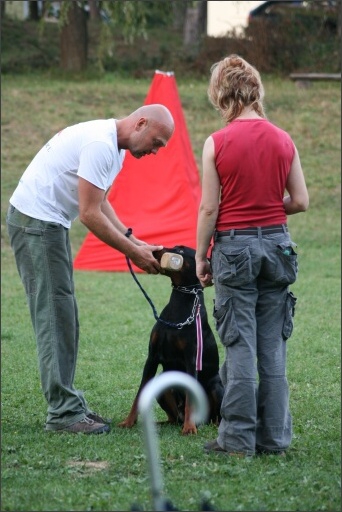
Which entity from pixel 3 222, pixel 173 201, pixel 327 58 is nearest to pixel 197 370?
pixel 173 201

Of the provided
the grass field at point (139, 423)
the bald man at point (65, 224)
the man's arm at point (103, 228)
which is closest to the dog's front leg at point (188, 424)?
the grass field at point (139, 423)

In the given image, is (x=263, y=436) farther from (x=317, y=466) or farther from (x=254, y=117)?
(x=254, y=117)

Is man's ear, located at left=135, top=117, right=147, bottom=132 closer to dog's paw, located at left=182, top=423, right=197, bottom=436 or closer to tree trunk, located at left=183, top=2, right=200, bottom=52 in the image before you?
dog's paw, located at left=182, top=423, right=197, bottom=436

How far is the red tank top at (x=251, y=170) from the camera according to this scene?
4344 mm

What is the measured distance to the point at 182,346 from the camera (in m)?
5.04

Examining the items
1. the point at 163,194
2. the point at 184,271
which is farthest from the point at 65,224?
the point at 163,194

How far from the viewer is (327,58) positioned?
965 inches

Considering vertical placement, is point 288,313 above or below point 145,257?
below

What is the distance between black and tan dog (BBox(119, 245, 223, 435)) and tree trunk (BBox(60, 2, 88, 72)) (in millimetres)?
19279

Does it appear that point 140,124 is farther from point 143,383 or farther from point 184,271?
point 143,383

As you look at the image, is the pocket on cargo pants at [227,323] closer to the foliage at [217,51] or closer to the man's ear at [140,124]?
the man's ear at [140,124]

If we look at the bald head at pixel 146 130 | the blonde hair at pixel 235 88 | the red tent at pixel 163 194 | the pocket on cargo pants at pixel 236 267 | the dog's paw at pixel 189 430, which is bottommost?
the red tent at pixel 163 194

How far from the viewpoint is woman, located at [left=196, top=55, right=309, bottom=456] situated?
4363 mm

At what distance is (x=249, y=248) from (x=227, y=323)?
0.36 metres
